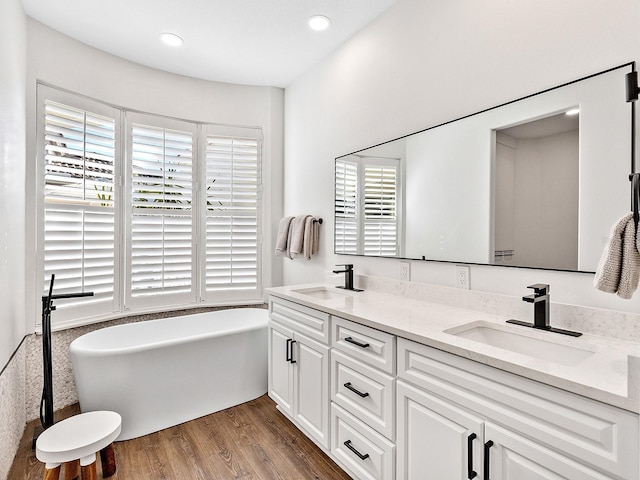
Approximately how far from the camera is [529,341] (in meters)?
1.44

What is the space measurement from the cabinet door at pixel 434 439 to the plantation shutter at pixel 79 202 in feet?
8.36

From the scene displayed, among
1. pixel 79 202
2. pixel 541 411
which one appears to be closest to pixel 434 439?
pixel 541 411

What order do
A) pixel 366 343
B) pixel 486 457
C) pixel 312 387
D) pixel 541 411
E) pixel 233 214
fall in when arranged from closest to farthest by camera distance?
pixel 541 411 < pixel 486 457 < pixel 366 343 < pixel 312 387 < pixel 233 214

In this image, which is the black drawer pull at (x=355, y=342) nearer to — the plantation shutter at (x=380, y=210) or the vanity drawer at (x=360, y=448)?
the vanity drawer at (x=360, y=448)

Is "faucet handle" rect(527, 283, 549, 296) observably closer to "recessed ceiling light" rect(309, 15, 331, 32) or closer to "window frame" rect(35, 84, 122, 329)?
"recessed ceiling light" rect(309, 15, 331, 32)

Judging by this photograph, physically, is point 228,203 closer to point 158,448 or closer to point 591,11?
point 158,448

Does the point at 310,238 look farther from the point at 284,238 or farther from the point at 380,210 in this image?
the point at 380,210

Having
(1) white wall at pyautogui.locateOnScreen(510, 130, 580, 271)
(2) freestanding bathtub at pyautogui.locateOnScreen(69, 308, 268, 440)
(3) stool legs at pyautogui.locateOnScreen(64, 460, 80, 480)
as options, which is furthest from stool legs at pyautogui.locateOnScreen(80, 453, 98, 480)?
(1) white wall at pyautogui.locateOnScreen(510, 130, 580, 271)

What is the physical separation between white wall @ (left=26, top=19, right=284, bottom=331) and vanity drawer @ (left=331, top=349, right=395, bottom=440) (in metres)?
1.89

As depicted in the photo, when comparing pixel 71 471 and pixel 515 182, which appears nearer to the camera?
pixel 515 182

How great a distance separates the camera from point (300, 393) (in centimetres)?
221

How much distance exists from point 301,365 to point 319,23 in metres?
2.37

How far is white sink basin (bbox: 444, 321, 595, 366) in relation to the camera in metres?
1.30

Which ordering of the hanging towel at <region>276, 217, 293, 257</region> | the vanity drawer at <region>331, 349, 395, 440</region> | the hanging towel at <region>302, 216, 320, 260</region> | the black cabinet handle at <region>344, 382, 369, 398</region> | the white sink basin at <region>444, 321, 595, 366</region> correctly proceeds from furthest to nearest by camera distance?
1. the hanging towel at <region>276, 217, 293, 257</region>
2. the hanging towel at <region>302, 216, 320, 260</region>
3. the black cabinet handle at <region>344, 382, 369, 398</region>
4. the vanity drawer at <region>331, 349, 395, 440</region>
5. the white sink basin at <region>444, 321, 595, 366</region>
